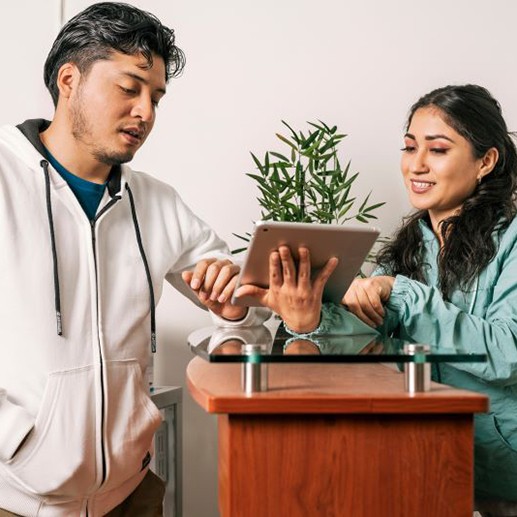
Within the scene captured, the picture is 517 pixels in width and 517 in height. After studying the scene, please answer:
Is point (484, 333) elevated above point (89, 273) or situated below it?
below

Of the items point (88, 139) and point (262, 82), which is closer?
point (88, 139)

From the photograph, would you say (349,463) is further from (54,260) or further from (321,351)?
(54,260)

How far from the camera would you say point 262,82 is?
119 inches

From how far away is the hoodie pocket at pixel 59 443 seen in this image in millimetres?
1664

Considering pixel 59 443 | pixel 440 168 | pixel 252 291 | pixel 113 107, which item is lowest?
pixel 59 443

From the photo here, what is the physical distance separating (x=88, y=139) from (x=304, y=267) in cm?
63

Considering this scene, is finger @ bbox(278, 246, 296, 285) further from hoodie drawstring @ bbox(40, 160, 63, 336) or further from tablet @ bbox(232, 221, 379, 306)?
hoodie drawstring @ bbox(40, 160, 63, 336)

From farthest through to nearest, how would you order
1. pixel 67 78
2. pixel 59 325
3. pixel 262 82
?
pixel 262 82 < pixel 67 78 < pixel 59 325

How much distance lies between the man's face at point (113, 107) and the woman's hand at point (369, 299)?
59 centimetres

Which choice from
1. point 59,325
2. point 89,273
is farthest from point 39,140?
point 59,325

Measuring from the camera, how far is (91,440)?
1717mm

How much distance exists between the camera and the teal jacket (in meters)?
1.84

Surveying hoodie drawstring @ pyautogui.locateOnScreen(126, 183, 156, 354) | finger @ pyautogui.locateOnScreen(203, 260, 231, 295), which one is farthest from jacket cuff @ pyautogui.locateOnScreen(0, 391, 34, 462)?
finger @ pyautogui.locateOnScreen(203, 260, 231, 295)

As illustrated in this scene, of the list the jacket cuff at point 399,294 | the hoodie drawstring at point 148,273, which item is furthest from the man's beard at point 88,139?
the jacket cuff at point 399,294
